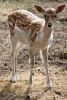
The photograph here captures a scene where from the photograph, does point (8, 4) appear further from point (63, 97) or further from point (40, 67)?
point (63, 97)

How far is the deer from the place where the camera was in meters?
5.64

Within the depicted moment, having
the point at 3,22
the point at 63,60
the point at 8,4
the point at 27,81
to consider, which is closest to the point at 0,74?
the point at 27,81

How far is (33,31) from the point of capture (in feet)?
19.9

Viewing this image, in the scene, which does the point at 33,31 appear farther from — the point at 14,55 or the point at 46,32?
the point at 14,55

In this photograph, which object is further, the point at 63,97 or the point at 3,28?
the point at 3,28

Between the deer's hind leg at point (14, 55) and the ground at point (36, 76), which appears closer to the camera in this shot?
the ground at point (36, 76)

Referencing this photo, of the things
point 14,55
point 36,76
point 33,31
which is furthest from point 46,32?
point 36,76

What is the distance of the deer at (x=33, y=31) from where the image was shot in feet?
18.5

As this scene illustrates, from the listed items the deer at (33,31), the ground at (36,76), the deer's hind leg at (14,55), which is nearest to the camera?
the deer at (33,31)

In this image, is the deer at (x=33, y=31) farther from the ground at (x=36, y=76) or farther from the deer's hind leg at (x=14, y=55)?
the ground at (x=36, y=76)

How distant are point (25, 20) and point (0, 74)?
1.42m

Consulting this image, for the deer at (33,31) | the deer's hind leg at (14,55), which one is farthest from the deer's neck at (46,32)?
the deer's hind leg at (14,55)

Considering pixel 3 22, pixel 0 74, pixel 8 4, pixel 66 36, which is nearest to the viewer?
pixel 0 74

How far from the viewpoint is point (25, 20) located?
254 inches
